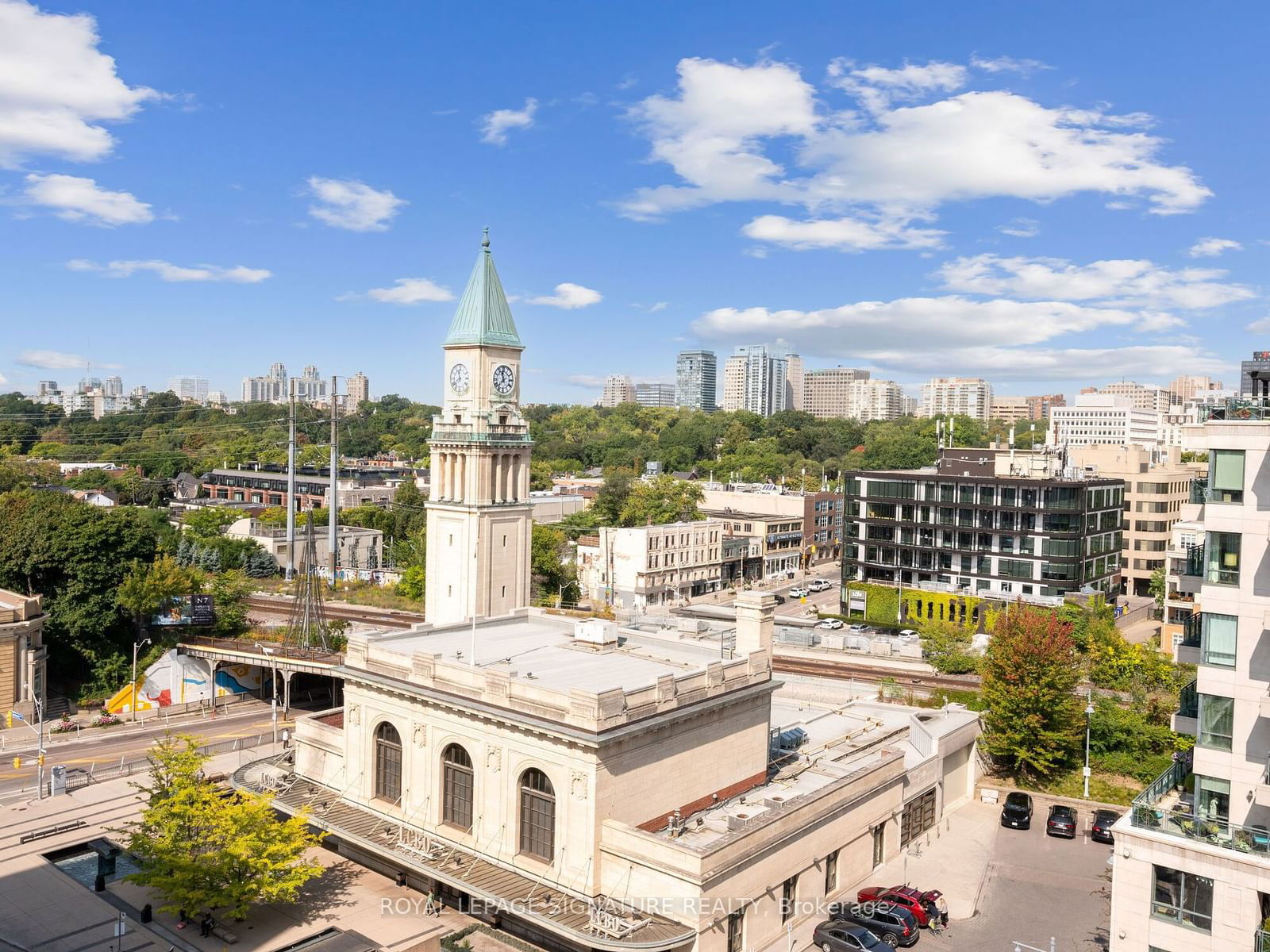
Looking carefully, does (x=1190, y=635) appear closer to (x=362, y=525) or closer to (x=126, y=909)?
(x=126, y=909)

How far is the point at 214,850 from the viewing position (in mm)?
32469

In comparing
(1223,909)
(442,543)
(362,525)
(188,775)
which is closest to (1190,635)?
(1223,909)

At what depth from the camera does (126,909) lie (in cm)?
3541

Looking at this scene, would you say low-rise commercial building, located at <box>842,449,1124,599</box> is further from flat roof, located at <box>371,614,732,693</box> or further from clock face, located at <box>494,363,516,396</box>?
flat roof, located at <box>371,614,732,693</box>

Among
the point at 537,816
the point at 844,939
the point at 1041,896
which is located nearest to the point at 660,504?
the point at 1041,896

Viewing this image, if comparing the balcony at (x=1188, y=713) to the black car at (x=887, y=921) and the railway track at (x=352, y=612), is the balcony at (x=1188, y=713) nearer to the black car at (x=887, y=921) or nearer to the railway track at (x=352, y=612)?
the black car at (x=887, y=921)

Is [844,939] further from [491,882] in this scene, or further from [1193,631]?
[1193,631]

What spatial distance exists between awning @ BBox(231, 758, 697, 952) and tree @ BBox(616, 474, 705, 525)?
8842cm

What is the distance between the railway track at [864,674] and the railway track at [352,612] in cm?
3306

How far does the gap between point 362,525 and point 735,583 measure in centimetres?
5105

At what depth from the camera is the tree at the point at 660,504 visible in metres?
128

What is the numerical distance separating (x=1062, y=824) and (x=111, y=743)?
51.8 metres

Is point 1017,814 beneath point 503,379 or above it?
beneath

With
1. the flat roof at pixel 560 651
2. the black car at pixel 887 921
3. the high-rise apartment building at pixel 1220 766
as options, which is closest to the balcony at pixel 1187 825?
the high-rise apartment building at pixel 1220 766
